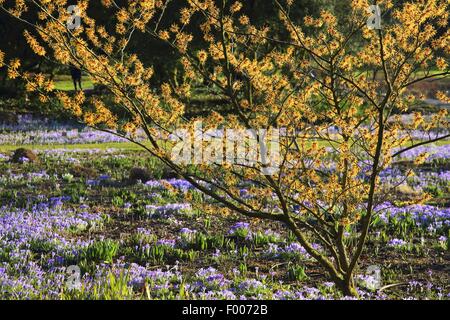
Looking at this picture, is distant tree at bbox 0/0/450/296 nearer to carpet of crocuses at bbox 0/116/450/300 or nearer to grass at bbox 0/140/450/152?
carpet of crocuses at bbox 0/116/450/300

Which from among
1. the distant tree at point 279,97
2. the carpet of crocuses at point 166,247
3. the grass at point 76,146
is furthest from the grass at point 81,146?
the distant tree at point 279,97

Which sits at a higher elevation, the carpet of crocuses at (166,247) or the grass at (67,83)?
the grass at (67,83)

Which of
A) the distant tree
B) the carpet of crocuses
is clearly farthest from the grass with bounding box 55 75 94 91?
the distant tree

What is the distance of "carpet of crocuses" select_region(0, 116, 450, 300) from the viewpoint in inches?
244

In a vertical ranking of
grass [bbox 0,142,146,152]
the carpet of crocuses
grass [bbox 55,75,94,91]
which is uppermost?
grass [bbox 55,75,94,91]

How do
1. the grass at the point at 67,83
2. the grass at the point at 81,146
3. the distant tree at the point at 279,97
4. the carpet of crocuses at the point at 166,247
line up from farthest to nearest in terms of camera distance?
1. the grass at the point at 67,83
2. the grass at the point at 81,146
3. the carpet of crocuses at the point at 166,247
4. the distant tree at the point at 279,97

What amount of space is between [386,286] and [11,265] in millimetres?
4190

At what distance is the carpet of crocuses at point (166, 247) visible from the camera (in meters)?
6.20

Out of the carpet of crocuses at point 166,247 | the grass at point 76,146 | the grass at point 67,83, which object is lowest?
the carpet of crocuses at point 166,247

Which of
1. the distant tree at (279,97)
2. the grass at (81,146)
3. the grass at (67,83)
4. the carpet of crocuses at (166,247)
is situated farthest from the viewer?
the grass at (67,83)

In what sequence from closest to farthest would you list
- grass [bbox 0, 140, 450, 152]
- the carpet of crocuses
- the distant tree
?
the distant tree
the carpet of crocuses
grass [bbox 0, 140, 450, 152]

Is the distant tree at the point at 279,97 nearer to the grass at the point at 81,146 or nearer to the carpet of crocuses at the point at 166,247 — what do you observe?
the carpet of crocuses at the point at 166,247

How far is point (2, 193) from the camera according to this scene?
10.9 meters
